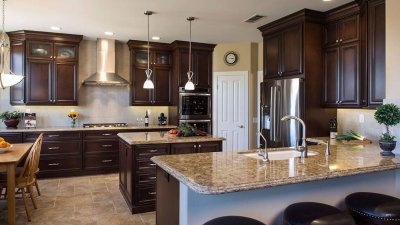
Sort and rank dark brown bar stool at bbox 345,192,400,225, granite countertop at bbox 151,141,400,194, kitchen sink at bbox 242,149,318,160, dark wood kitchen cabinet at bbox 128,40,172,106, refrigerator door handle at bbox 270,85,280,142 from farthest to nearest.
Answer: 1. dark wood kitchen cabinet at bbox 128,40,172,106
2. refrigerator door handle at bbox 270,85,280,142
3. kitchen sink at bbox 242,149,318,160
4. dark brown bar stool at bbox 345,192,400,225
5. granite countertop at bbox 151,141,400,194

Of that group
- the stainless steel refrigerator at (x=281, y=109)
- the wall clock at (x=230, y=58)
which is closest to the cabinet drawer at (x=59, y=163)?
the stainless steel refrigerator at (x=281, y=109)

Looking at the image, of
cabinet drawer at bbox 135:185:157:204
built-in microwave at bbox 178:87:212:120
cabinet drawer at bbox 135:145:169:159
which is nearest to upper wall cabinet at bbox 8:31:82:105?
built-in microwave at bbox 178:87:212:120

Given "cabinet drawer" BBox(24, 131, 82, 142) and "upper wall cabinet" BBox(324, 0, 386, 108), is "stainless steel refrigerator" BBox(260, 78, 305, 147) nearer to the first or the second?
"upper wall cabinet" BBox(324, 0, 386, 108)

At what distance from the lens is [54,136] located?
213 inches

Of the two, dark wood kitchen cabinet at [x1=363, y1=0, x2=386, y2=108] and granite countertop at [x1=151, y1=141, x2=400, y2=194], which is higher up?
dark wood kitchen cabinet at [x1=363, y1=0, x2=386, y2=108]

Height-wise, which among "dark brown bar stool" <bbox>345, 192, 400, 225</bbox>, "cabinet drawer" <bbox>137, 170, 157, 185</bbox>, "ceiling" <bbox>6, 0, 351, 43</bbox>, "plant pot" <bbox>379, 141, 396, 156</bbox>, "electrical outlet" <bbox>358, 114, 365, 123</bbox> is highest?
"ceiling" <bbox>6, 0, 351, 43</bbox>

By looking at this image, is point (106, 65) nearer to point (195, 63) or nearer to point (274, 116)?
point (195, 63)

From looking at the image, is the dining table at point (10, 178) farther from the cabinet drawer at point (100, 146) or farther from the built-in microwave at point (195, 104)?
the built-in microwave at point (195, 104)

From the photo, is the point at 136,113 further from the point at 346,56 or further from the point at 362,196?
the point at 362,196

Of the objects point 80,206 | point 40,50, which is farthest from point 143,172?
point 40,50

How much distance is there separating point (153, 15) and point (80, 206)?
2969 mm

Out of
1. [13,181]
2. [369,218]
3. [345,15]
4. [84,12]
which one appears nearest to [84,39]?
[84,12]

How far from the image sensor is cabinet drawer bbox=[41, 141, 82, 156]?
5.34 m

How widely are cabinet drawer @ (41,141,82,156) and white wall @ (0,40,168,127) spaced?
2.45ft
